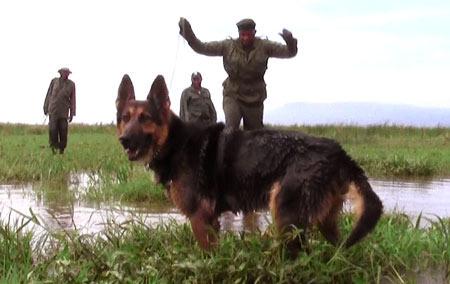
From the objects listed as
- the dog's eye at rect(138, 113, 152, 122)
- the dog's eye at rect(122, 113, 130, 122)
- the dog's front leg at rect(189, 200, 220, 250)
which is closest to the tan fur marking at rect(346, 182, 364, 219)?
the dog's front leg at rect(189, 200, 220, 250)

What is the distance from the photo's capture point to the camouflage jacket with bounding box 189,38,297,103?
8.05m

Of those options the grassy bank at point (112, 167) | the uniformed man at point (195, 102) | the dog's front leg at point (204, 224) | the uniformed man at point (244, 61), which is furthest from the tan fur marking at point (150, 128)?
the uniformed man at point (195, 102)

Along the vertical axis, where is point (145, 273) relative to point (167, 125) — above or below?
below

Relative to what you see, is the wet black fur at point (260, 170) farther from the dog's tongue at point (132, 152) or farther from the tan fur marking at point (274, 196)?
the dog's tongue at point (132, 152)

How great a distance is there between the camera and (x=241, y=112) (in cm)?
861

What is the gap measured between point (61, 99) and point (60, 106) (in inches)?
7.0

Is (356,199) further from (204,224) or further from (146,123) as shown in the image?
(146,123)

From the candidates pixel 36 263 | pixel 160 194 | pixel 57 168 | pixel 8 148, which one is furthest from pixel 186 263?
pixel 8 148

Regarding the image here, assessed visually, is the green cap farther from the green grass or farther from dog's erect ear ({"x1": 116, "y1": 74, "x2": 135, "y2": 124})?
the green grass

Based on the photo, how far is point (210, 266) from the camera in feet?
15.1

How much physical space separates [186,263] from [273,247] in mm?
597

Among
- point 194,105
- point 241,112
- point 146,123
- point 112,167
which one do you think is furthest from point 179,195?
point 194,105

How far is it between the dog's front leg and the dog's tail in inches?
41.8

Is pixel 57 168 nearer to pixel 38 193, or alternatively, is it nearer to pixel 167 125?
pixel 38 193
